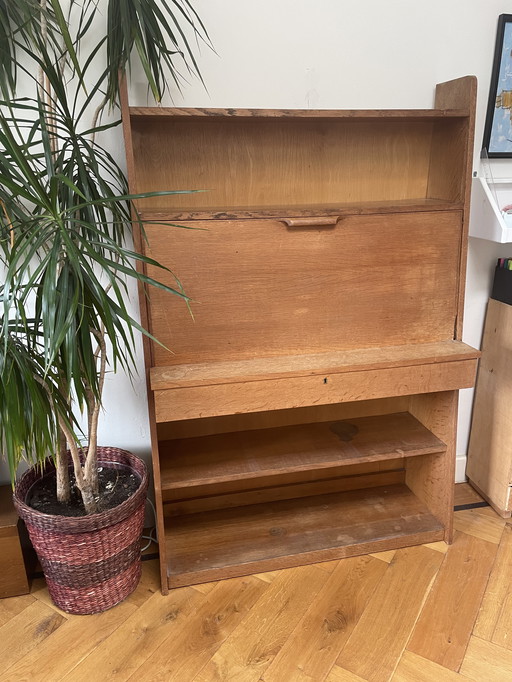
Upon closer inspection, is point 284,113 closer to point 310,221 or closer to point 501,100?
point 310,221

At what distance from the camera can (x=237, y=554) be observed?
2.04 meters

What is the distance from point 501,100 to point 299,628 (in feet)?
6.49

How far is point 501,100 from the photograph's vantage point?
209 cm

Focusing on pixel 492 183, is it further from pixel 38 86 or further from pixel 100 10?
pixel 38 86

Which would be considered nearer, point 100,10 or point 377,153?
point 100,10

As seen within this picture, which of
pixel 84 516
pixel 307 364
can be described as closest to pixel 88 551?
pixel 84 516

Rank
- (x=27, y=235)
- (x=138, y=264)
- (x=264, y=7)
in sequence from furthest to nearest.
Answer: (x=264, y=7), (x=138, y=264), (x=27, y=235)

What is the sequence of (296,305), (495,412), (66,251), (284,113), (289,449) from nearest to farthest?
(66,251)
(284,113)
(296,305)
(289,449)
(495,412)

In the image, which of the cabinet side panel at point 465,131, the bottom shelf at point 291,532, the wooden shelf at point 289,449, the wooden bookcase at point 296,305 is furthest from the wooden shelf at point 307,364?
the bottom shelf at point 291,532

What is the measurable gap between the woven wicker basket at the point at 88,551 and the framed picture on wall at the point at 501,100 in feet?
5.81

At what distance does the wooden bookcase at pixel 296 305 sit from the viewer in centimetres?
174

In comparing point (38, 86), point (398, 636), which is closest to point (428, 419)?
point (398, 636)

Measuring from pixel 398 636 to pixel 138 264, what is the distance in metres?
1.39

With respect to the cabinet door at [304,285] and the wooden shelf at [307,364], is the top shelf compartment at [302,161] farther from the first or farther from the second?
the wooden shelf at [307,364]
